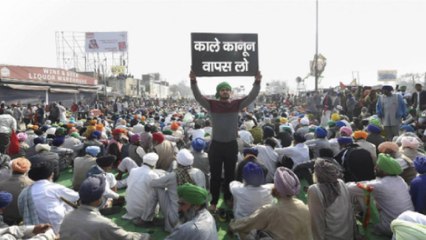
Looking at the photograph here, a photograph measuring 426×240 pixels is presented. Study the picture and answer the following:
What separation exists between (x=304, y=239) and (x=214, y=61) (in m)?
2.79

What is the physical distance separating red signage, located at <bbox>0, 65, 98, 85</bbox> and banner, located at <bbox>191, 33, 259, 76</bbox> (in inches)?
777

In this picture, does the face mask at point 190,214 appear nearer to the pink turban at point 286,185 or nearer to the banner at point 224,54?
the pink turban at point 286,185

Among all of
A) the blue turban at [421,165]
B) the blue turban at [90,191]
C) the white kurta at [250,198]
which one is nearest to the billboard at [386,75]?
the blue turban at [421,165]

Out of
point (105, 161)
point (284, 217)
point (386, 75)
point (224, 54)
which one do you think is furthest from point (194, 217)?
point (386, 75)

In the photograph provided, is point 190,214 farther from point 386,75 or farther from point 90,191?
point 386,75

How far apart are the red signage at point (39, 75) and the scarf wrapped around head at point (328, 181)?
2177cm

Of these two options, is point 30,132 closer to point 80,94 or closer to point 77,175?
point 77,175

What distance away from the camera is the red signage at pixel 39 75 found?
71.2ft

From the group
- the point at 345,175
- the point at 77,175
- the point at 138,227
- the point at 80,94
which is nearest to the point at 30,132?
the point at 77,175

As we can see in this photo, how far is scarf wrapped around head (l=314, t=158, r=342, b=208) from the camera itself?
367 centimetres

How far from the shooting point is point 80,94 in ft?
99.5

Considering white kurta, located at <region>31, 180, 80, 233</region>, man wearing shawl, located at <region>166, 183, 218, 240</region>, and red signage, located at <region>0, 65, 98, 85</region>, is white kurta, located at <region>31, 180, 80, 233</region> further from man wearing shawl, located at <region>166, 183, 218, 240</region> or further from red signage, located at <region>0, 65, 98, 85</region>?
red signage, located at <region>0, 65, 98, 85</region>

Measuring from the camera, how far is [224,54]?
5230 millimetres

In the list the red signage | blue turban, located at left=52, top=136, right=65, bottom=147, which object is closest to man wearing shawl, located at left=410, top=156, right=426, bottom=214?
blue turban, located at left=52, top=136, right=65, bottom=147
